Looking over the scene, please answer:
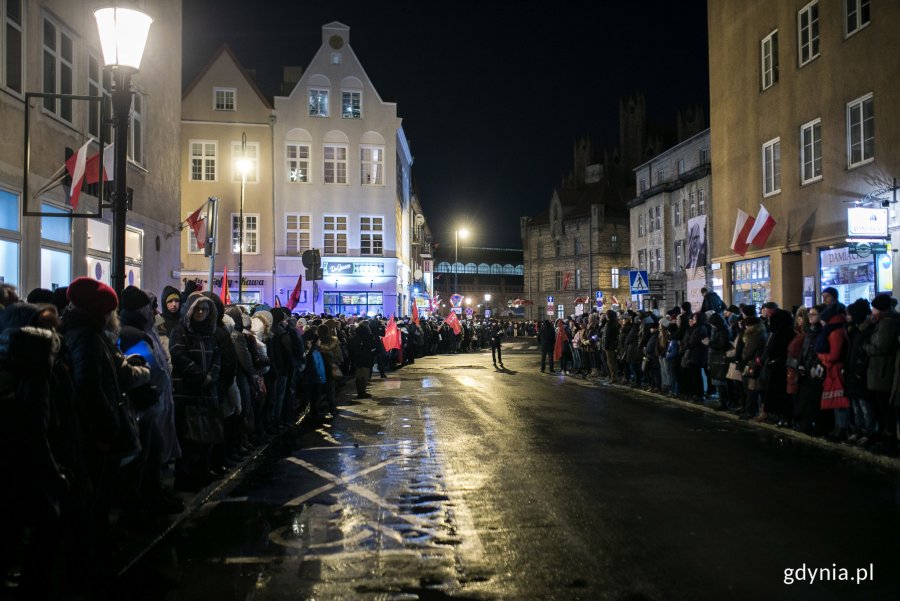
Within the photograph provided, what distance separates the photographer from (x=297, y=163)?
4366 centimetres

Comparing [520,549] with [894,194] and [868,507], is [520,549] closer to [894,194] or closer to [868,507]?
[868,507]

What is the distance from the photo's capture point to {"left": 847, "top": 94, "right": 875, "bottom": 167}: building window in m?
16.7

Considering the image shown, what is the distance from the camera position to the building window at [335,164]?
44.1 metres

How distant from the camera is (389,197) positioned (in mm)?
44594

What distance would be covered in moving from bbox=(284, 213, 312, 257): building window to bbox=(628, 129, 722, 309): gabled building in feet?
69.0

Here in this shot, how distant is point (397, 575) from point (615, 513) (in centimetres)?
253

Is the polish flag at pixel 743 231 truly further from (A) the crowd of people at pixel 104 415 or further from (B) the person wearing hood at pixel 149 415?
(B) the person wearing hood at pixel 149 415

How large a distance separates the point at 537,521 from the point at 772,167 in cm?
1717

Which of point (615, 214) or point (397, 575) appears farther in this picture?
A: point (615, 214)

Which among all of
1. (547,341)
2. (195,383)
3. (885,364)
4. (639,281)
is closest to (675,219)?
(547,341)

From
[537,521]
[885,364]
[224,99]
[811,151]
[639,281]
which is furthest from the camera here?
[224,99]

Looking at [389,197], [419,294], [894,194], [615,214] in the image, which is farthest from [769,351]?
[615,214]

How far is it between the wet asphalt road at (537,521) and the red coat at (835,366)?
81 centimetres

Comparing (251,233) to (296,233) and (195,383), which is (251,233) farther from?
(195,383)
